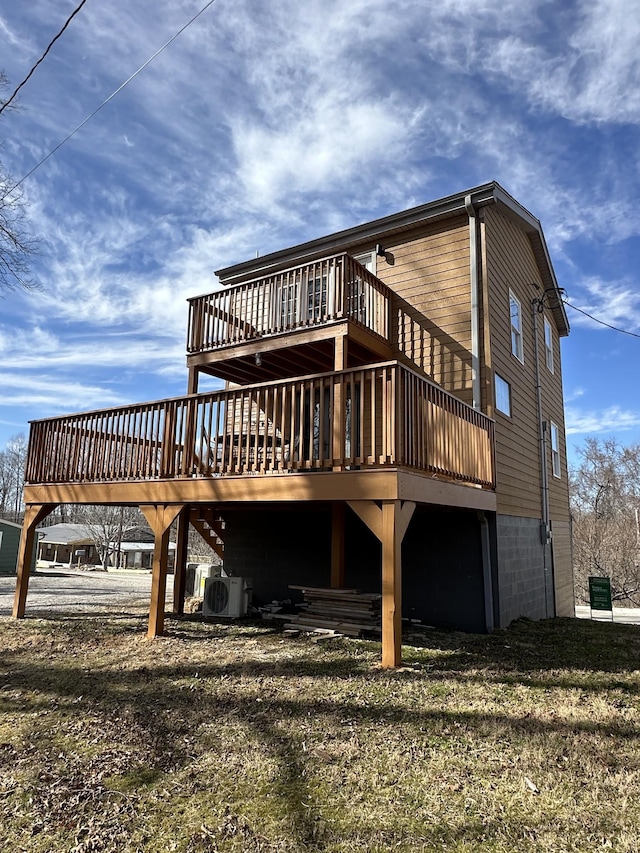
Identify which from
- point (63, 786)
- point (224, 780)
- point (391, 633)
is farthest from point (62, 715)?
point (391, 633)

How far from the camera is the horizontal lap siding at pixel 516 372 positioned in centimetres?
836

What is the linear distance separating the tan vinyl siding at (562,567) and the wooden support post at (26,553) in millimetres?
9407

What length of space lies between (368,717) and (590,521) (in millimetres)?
28079

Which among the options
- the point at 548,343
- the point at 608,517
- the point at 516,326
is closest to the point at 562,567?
the point at 548,343

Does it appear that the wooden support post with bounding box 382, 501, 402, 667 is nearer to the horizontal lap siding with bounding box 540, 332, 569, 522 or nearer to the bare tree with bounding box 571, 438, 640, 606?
the horizontal lap siding with bounding box 540, 332, 569, 522

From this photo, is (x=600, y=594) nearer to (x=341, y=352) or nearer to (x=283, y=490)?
(x=341, y=352)

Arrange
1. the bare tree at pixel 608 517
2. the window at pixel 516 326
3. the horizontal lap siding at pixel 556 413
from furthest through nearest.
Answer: the bare tree at pixel 608 517
the horizontal lap siding at pixel 556 413
the window at pixel 516 326

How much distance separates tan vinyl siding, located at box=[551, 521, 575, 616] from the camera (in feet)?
36.4

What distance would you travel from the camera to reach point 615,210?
42.3 ft

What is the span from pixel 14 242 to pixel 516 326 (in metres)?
9.36

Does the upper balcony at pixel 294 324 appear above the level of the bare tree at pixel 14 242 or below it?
below

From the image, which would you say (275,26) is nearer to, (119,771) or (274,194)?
(274,194)

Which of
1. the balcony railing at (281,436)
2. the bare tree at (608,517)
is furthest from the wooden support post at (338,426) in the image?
the bare tree at (608,517)

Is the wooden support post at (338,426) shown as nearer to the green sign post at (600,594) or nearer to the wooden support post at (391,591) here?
the wooden support post at (391,591)
